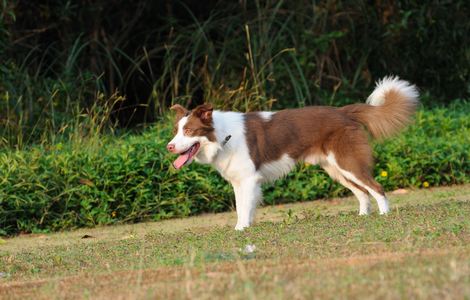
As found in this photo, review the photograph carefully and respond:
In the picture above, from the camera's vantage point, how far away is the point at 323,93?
15.3 m

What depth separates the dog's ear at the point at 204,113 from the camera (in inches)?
367

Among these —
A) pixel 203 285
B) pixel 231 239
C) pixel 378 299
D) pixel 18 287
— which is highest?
pixel 378 299

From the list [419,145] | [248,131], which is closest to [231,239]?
[248,131]

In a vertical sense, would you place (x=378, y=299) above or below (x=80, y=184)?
above

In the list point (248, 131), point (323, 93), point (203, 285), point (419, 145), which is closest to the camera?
point (203, 285)

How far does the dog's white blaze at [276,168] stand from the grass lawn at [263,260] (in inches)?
19.7

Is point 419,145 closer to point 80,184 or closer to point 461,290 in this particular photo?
point 80,184

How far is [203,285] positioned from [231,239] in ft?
8.38

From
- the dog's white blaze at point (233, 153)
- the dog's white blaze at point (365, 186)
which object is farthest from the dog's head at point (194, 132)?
the dog's white blaze at point (365, 186)

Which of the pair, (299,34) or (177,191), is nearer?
(177,191)

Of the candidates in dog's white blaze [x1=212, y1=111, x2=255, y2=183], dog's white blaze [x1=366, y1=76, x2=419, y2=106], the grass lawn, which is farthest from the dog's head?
dog's white blaze [x1=366, y1=76, x2=419, y2=106]

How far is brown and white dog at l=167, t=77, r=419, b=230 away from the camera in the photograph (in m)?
9.39

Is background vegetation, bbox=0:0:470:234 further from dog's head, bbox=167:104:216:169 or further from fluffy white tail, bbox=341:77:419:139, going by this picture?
fluffy white tail, bbox=341:77:419:139

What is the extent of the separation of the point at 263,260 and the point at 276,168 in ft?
11.0
